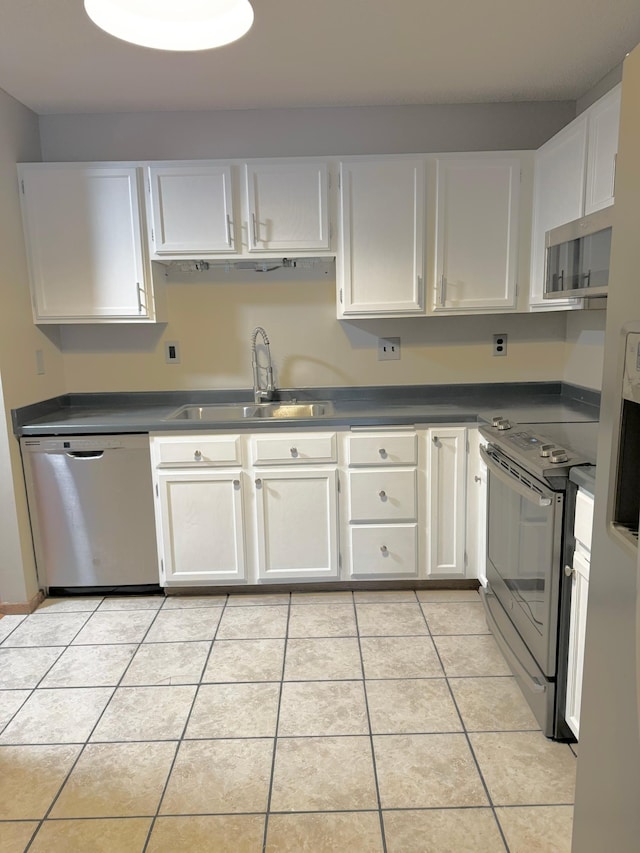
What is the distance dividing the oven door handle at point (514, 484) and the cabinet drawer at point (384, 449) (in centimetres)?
36

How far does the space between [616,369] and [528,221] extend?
2.14m

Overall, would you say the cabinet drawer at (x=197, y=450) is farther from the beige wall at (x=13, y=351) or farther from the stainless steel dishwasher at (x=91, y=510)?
the beige wall at (x=13, y=351)

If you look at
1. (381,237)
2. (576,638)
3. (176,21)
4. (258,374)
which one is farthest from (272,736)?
(176,21)

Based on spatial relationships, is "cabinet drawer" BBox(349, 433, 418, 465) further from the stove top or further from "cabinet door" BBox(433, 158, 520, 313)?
"cabinet door" BBox(433, 158, 520, 313)

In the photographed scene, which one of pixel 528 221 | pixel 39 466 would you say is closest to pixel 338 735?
pixel 39 466

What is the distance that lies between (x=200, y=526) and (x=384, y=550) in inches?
36.0

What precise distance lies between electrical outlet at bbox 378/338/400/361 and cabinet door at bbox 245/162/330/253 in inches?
25.2

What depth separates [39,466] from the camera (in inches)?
112

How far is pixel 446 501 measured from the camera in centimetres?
288

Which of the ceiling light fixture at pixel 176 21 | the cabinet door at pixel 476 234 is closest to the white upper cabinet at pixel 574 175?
the cabinet door at pixel 476 234

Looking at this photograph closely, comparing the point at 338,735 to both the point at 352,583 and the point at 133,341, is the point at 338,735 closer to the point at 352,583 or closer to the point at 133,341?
the point at 352,583

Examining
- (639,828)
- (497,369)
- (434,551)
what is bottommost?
(434,551)

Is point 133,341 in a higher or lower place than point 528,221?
lower

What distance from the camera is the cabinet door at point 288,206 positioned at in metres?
2.82
